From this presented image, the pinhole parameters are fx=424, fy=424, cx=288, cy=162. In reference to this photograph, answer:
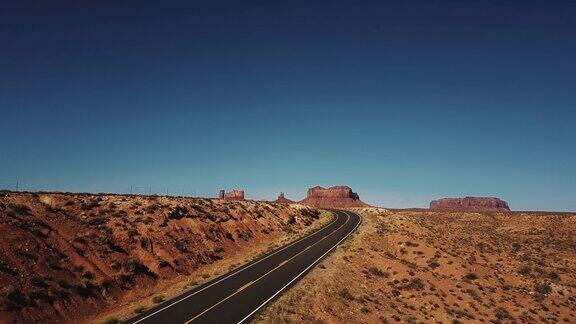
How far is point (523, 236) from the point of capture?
84.4 meters

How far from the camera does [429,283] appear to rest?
38531mm

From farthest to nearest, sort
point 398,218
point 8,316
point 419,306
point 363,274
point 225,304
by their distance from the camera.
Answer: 1. point 398,218
2. point 363,274
3. point 419,306
4. point 225,304
5. point 8,316

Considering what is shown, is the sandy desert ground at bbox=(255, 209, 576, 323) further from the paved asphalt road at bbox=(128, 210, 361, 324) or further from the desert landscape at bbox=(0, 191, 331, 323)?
the desert landscape at bbox=(0, 191, 331, 323)

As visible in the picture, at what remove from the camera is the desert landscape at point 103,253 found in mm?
25625

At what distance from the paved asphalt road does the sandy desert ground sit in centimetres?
120

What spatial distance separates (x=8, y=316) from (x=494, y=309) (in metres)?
34.1

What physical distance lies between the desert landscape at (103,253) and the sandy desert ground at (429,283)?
379 inches

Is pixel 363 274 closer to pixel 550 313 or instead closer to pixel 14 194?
pixel 550 313

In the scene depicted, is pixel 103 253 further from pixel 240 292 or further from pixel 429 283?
pixel 429 283

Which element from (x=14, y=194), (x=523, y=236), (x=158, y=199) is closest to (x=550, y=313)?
(x=158, y=199)

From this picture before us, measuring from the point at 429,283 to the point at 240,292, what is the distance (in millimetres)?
19189

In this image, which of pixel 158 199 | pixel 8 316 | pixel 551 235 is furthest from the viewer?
pixel 551 235

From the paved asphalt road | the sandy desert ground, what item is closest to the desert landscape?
the paved asphalt road

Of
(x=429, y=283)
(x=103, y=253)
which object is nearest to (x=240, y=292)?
(x=103, y=253)
